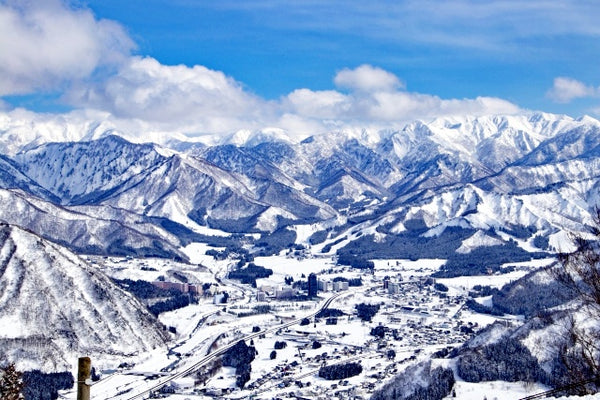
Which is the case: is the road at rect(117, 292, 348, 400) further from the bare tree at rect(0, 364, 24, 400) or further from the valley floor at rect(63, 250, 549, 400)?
the bare tree at rect(0, 364, 24, 400)

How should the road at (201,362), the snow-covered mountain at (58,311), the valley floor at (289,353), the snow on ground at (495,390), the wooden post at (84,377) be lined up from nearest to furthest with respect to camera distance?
the wooden post at (84,377) < the snow on ground at (495,390) < the valley floor at (289,353) < the road at (201,362) < the snow-covered mountain at (58,311)

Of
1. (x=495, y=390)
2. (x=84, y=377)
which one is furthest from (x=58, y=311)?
(x=84, y=377)

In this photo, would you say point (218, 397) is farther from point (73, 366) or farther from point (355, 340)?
point (355, 340)

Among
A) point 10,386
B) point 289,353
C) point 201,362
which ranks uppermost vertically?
point 10,386

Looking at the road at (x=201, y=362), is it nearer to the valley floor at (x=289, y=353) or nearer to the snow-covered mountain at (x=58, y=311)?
the valley floor at (x=289, y=353)

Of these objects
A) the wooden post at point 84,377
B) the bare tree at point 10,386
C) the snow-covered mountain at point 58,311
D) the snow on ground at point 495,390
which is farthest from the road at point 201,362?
the wooden post at point 84,377

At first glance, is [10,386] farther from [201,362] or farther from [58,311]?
[58,311]

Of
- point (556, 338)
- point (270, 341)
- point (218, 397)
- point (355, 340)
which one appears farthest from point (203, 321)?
point (556, 338)
